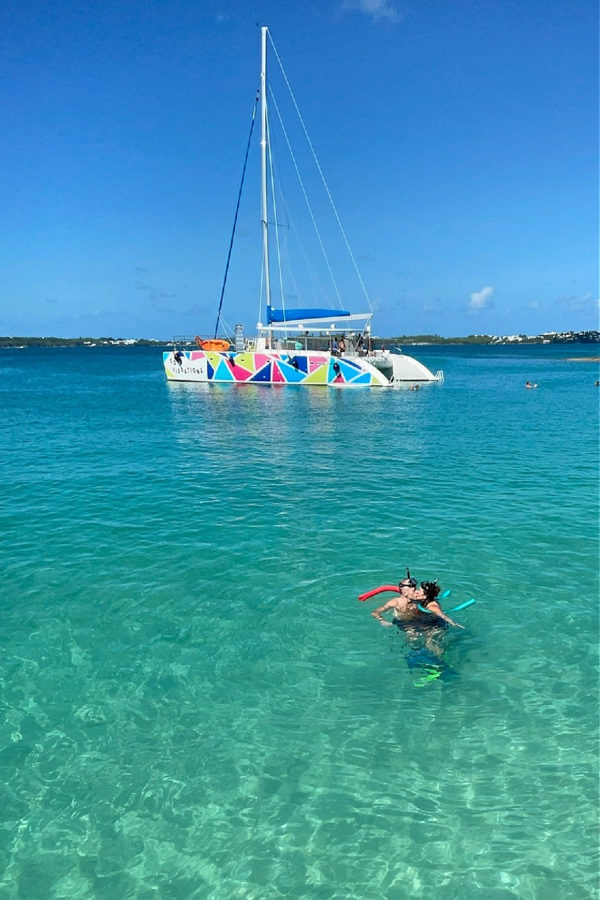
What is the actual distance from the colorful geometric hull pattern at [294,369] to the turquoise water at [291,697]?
33209 millimetres

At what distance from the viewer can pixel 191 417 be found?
35.2 meters

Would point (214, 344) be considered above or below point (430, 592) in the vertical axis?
above

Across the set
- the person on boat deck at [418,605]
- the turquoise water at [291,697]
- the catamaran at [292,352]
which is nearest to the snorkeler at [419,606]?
the person on boat deck at [418,605]

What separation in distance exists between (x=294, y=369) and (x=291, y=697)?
44.8m

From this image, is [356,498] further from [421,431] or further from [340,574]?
[421,431]

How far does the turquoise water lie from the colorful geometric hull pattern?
1307 inches

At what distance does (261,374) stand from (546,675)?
45.7m

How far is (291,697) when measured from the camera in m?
8.26

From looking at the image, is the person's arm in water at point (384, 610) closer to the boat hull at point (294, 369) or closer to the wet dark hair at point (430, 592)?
the wet dark hair at point (430, 592)

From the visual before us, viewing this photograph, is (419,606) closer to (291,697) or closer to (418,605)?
(418,605)

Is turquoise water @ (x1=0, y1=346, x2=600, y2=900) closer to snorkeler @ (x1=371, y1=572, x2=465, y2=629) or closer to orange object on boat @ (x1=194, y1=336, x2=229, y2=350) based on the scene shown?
snorkeler @ (x1=371, y1=572, x2=465, y2=629)

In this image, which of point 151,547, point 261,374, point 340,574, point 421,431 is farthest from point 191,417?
point 340,574

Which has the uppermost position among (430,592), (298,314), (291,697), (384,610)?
(298,314)

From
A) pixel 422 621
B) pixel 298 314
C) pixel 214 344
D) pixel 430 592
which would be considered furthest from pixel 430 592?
pixel 214 344
